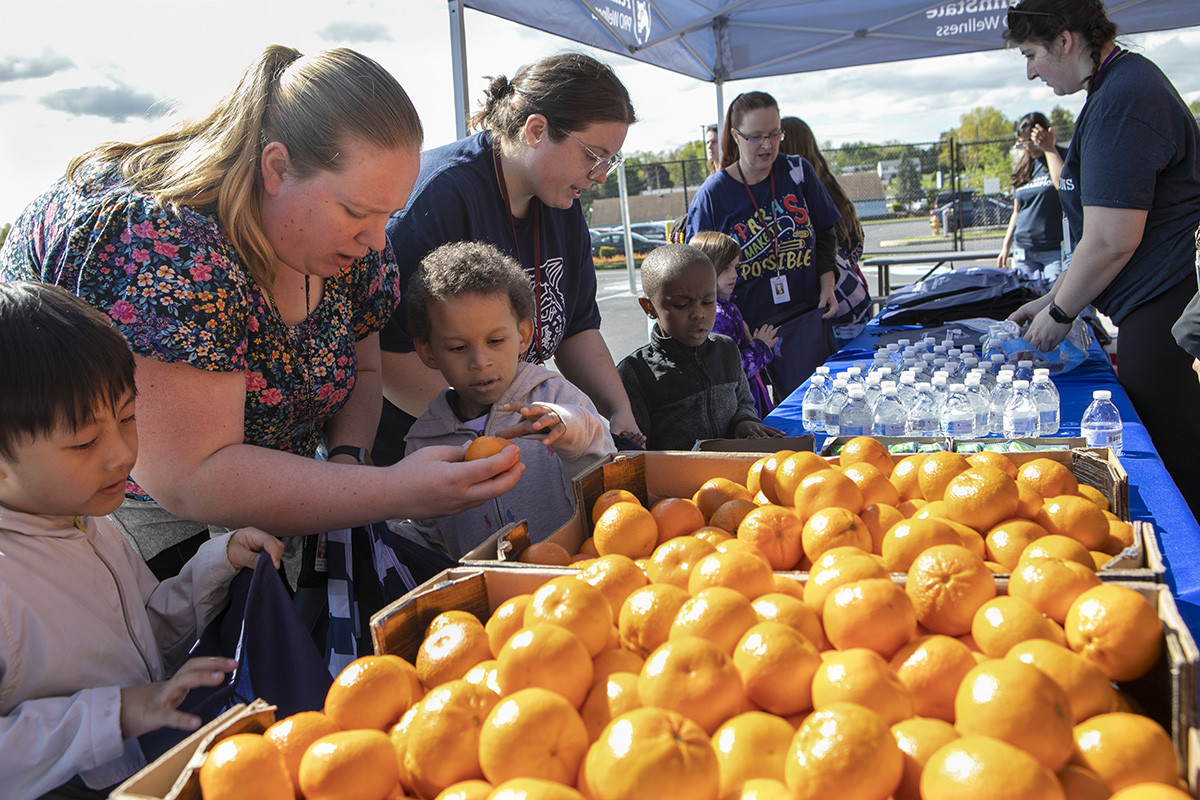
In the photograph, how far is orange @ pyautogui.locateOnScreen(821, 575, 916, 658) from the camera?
1086mm

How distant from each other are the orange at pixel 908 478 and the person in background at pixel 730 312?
8.09ft

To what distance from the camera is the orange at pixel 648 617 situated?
1.17 metres

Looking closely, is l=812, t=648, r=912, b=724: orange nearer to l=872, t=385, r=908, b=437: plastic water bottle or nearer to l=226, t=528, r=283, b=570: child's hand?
l=226, t=528, r=283, b=570: child's hand

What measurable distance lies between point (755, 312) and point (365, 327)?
3206 mm

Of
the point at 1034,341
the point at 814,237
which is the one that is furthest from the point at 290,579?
the point at 814,237

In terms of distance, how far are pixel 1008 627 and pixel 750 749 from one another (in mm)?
413

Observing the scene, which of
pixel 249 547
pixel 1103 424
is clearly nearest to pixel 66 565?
pixel 249 547

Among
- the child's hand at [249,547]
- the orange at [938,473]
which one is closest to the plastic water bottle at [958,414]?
the orange at [938,473]

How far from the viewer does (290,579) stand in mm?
1980

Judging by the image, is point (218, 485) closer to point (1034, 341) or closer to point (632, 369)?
point (632, 369)

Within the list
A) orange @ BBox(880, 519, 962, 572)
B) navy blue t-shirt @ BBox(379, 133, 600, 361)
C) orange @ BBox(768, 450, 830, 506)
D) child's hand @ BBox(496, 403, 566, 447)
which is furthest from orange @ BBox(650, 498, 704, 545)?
navy blue t-shirt @ BBox(379, 133, 600, 361)

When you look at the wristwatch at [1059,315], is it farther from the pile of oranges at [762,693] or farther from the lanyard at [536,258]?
the pile of oranges at [762,693]

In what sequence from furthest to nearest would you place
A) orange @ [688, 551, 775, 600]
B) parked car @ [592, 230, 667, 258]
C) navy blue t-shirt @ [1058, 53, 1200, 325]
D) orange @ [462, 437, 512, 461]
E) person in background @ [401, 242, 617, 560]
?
parked car @ [592, 230, 667, 258] → navy blue t-shirt @ [1058, 53, 1200, 325] → person in background @ [401, 242, 617, 560] → orange @ [462, 437, 512, 461] → orange @ [688, 551, 775, 600]

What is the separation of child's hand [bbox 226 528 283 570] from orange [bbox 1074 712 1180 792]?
127 cm
